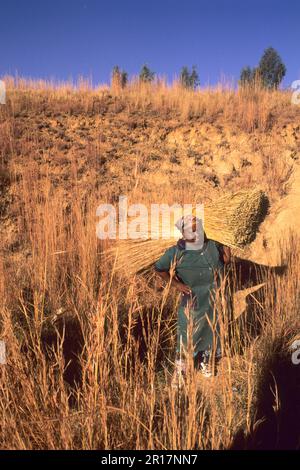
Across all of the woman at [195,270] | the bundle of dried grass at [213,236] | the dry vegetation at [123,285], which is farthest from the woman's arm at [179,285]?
the bundle of dried grass at [213,236]

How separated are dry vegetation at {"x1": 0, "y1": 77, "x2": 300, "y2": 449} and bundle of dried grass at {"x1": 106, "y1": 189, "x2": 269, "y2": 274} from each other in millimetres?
163

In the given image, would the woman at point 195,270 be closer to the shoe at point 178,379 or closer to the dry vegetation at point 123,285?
the dry vegetation at point 123,285

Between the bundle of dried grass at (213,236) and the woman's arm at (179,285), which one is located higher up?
the bundle of dried grass at (213,236)

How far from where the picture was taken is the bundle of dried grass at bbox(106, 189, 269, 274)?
3.09m

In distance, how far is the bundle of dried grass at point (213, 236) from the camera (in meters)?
3.09

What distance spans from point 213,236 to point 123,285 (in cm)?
93

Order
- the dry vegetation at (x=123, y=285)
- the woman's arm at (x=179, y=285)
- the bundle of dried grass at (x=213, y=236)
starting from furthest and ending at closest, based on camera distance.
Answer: the bundle of dried grass at (x=213, y=236), the woman's arm at (x=179, y=285), the dry vegetation at (x=123, y=285)

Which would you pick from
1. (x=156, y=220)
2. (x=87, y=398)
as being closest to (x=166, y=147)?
(x=156, y=220)

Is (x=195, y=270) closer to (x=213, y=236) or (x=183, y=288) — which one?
(x=183, y=288)

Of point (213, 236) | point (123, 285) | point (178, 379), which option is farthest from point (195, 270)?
point (178, 379)

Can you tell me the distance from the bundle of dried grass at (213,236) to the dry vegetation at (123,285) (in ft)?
0.53

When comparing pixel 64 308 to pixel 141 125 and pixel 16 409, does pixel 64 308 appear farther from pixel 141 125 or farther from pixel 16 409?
pixel 141 125

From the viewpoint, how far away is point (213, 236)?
317 cm
